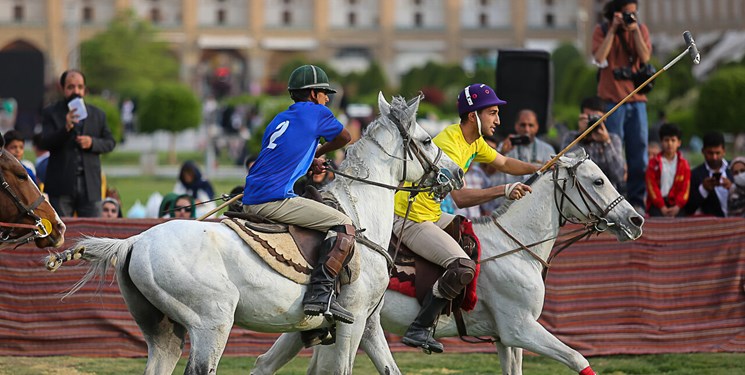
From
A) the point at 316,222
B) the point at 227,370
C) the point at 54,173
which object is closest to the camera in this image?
the point at 316,222

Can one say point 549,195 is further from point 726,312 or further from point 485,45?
point 485,45

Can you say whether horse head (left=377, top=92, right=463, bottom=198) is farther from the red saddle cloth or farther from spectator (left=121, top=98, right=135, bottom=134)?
spectator (left=121, top=98, right=135, bottom=134)

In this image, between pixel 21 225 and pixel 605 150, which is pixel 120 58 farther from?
pixel 21 225

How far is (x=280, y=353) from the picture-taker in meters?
10.0

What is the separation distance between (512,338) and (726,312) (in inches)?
146

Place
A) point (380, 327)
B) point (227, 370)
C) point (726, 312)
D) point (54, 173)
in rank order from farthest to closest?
point (54, 173) → point (726, 312) → point (227, 370) → point (380, 327)

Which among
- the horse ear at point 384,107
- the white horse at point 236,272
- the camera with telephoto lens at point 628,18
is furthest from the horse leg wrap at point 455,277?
the camera with telephoto lens at point 628,18

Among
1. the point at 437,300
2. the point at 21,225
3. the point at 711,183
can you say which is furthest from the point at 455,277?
the point at 711,183

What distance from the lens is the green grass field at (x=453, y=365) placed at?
12.0 meters

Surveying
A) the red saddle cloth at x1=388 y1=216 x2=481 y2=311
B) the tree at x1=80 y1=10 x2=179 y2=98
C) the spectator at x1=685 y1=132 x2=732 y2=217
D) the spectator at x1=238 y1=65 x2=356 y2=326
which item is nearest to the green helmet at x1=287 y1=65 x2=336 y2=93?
the spectator at x1=238 y1=65 x2=356 y2=326

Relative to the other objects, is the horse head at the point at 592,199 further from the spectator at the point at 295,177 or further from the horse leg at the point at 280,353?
the horse leg at the point at 280,353

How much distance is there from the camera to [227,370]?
12102 mm

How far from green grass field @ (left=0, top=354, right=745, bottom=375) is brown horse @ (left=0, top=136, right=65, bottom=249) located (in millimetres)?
2632

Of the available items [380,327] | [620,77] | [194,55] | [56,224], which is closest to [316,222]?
[380,327]
